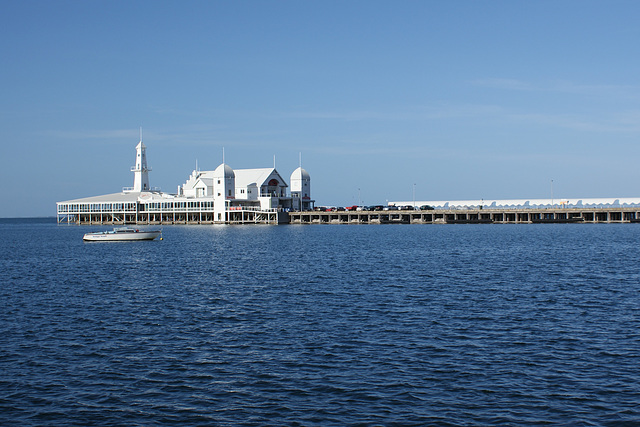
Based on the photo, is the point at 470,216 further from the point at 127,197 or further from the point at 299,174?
the point at 127,197

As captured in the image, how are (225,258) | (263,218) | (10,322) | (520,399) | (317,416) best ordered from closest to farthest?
(317,416) → (520,399) → (10,322) → (225,258) → (263,218)

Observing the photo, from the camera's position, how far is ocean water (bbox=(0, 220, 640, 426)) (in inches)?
717

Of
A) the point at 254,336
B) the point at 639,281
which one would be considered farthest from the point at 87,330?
the point at 639,281

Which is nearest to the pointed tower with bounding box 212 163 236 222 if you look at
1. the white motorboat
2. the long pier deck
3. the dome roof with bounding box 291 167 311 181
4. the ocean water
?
the long pier deck

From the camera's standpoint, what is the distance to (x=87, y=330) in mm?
28844

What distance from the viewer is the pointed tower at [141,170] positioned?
18575cm

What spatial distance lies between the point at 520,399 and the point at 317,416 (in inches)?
247

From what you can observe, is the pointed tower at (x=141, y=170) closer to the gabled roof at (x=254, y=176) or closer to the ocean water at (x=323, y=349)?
the gabled roof at (x=254, y=176)

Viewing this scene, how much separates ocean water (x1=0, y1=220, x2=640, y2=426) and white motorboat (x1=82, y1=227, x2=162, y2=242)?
48229 millimetres

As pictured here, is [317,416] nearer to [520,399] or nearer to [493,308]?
[520,399]

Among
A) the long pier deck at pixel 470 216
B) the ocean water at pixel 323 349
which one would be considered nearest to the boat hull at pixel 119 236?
the ocean water at pixel 323 349

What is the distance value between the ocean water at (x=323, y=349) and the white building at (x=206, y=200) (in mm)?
113796

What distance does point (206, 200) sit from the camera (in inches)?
6629

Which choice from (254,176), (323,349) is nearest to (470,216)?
(254,176)
